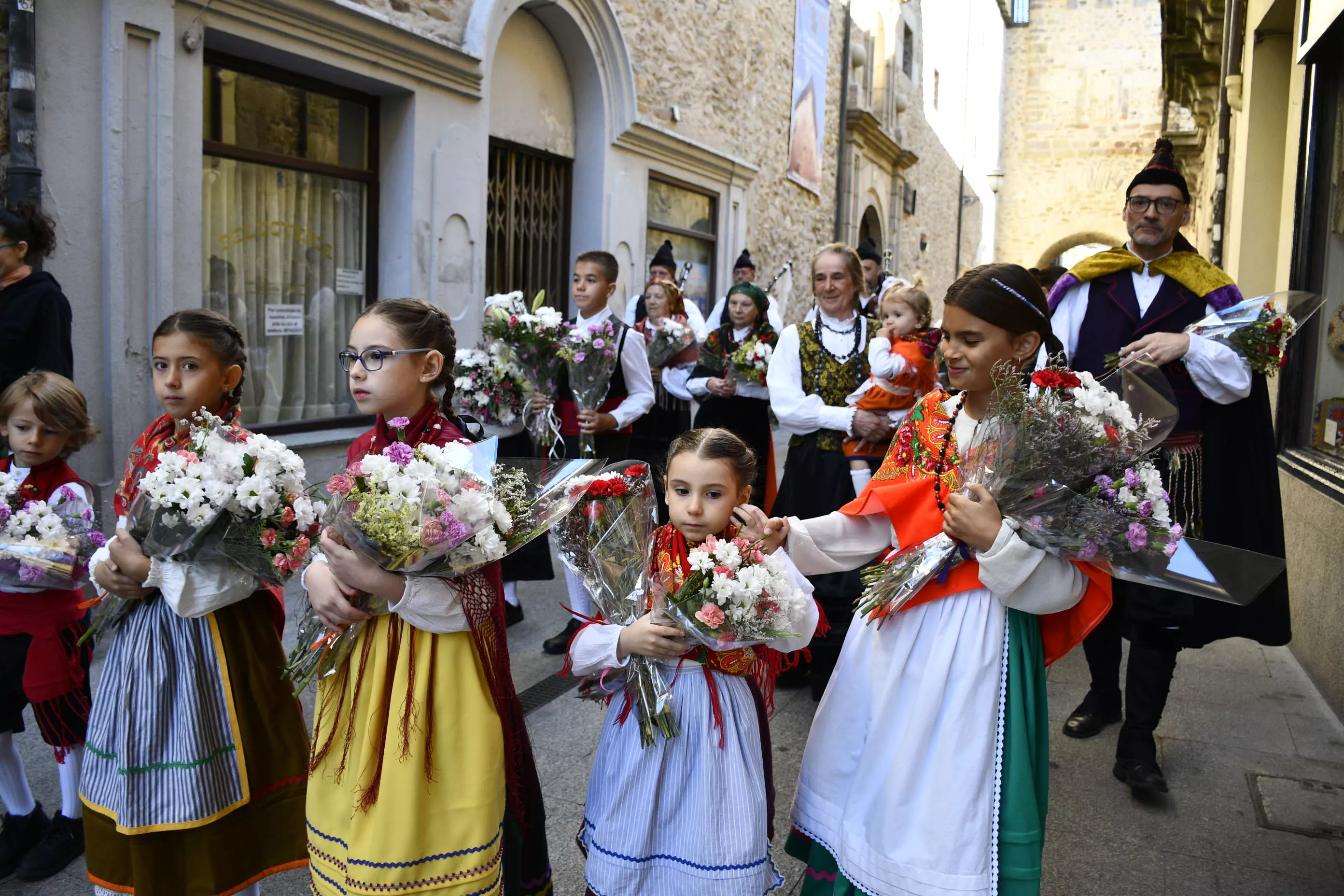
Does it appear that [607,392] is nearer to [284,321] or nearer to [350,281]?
[284,321]

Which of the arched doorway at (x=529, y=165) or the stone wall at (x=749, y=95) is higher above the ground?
the stone wall at (x=749, y=95)

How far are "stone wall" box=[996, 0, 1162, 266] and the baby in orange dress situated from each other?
81.1 ft

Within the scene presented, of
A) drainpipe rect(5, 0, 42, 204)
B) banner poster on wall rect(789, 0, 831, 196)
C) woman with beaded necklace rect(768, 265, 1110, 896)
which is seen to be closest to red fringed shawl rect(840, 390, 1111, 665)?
woman with beaded necklace rect(768, 265, 1110, 896)

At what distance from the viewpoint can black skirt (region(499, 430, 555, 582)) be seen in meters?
5.13

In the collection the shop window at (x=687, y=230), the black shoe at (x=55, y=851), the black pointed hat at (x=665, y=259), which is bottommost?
the black shoe at (x=55, y=851)

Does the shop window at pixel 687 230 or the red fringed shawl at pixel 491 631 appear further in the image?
the shop window at pixel 687 230

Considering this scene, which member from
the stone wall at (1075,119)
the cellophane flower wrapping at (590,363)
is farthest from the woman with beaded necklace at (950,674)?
the stone wall at (1075,119)

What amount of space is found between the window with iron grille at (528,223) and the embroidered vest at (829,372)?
15.3ft

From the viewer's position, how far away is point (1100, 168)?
27000mm

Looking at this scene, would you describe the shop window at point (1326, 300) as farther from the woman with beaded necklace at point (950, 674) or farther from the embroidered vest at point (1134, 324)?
the woman with beaded necklace at point (950, 674)

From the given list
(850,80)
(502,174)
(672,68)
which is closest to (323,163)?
(502,174)

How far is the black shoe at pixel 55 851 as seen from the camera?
2.96m

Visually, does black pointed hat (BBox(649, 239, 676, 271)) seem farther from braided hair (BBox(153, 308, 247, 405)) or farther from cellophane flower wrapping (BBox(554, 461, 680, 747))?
cellophane flower wrapping (BBox(554, 461, 680, 747))

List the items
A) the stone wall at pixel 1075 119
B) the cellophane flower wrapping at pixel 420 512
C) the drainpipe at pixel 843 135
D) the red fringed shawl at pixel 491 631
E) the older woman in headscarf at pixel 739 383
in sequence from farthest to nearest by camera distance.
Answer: the stone wall at pixel 1075 119 < the drainpipe at pixel 843 135 < the older woman in headscarf at pixel 739 383 < the red fringed shawl at pixel 491 631 < the cellophane flower wrapping at pixel 420 512
